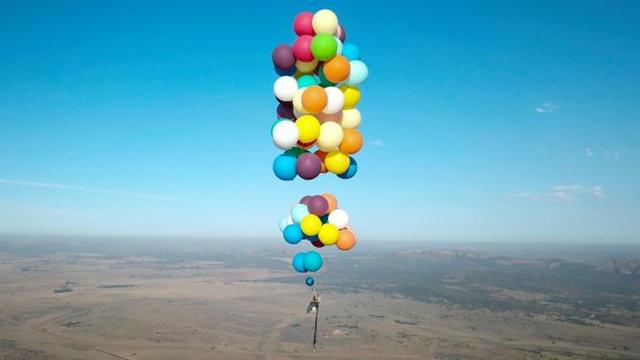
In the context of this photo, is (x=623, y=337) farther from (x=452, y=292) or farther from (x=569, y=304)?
(x=452, y=292)

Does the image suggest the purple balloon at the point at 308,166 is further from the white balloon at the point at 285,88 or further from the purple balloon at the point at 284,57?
the purple balloon at the point at 284,57

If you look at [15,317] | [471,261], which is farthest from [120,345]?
[471,261]

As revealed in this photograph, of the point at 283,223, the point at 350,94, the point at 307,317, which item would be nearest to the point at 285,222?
the point at 283,223

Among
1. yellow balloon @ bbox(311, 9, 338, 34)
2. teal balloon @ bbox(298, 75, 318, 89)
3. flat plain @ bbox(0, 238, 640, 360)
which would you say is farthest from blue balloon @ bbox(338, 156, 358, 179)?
flat plain @ bbox(0, 238, 640, 360)

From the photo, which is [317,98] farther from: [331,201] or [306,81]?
[331,201]

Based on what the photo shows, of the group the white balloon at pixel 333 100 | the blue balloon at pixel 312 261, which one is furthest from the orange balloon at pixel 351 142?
the blue balloon at pixel 312 261
